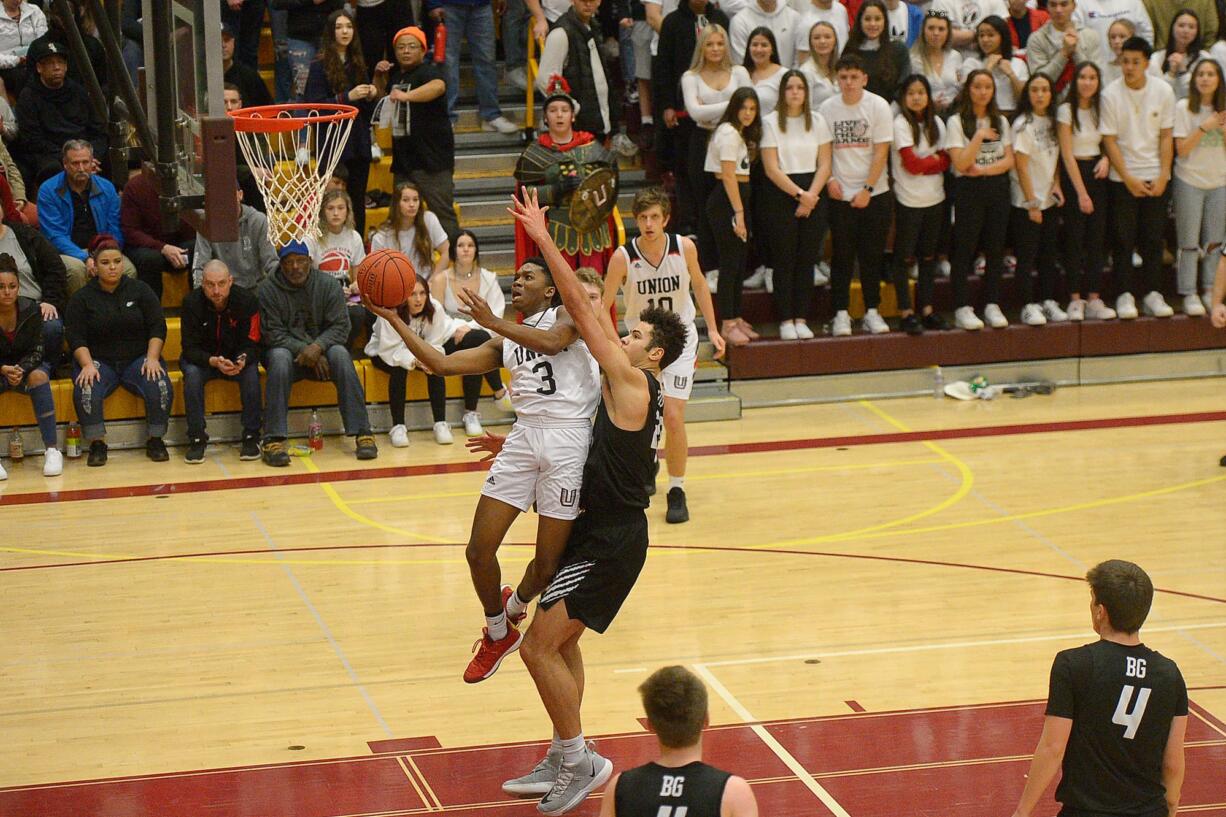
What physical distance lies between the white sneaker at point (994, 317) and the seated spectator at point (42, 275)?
7277 millimetres

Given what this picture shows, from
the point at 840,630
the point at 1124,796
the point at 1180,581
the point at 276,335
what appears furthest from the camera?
the point at 276,335

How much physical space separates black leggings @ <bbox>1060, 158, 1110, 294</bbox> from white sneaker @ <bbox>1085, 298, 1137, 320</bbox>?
0.12m

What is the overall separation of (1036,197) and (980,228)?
512mm

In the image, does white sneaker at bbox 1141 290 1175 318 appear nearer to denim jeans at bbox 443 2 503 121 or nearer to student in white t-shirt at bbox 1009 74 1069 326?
student in white t-shirt at bbox 1009 74 1069 326

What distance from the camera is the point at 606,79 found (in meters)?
13.9

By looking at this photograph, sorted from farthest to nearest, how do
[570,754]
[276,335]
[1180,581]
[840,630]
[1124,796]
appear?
1. [276,335]
2. [1180,581]
3. [840,630]
4. [570,754]
5. [1124,796]

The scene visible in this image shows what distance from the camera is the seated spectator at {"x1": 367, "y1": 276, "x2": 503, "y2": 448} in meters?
12.0

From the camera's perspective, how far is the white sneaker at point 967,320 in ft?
44.3

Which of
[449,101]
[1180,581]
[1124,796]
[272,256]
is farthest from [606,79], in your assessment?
[1124,796]

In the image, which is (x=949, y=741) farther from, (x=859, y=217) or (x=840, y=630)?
(x=859, y=217)

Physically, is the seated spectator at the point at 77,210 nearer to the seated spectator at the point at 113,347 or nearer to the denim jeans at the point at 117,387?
the seated spectator at the point at 113,347

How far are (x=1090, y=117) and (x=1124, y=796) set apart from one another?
959 centimetres

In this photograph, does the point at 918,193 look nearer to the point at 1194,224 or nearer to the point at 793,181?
the point at 793,181

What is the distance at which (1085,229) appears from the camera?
13.7 meters
